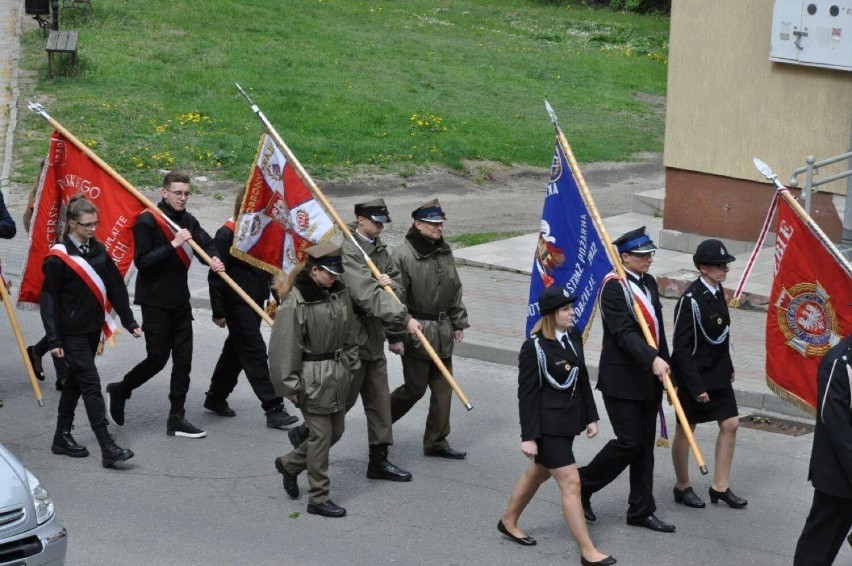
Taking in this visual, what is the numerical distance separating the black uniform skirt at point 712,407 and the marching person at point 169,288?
3.55 meters

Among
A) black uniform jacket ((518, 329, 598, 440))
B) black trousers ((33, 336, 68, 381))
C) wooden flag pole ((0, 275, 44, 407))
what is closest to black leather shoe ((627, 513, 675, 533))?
black uniform jacket ((518, 329, 598, 440))

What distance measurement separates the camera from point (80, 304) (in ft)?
30.5

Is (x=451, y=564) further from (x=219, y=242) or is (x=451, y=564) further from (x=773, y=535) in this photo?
(x=219, y=242)

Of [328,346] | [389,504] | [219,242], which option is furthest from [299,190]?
[389,504]

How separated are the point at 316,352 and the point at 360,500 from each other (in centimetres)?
110

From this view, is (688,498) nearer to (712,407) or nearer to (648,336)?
(712,407)

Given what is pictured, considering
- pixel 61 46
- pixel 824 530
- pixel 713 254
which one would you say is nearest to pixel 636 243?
pixel 713 254

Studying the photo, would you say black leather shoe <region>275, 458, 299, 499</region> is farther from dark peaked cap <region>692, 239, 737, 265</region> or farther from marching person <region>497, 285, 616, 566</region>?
dark peaked cap <region>692, 239, 737, 265</region>

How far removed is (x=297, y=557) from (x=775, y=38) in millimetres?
9375

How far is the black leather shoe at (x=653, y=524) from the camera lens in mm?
8102

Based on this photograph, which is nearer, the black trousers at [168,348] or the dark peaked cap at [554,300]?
the dark peaked cap at [554,300]

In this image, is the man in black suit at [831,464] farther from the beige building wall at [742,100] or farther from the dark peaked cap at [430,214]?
the beige building wall at [742,100]

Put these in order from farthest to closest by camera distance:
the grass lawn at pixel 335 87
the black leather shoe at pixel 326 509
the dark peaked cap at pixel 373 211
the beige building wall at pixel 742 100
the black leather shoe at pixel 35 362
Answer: the grass lawn at pixel 335 87, the beige building wall at pixel 742 100, the black leather shoe at pixel 35 362, the dark peaked cap at pixel 373 211, the black leather shoe at pixel 326 509

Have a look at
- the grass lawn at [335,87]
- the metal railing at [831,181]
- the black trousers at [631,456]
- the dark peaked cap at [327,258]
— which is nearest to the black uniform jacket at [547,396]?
the black trousers at [631,456]
